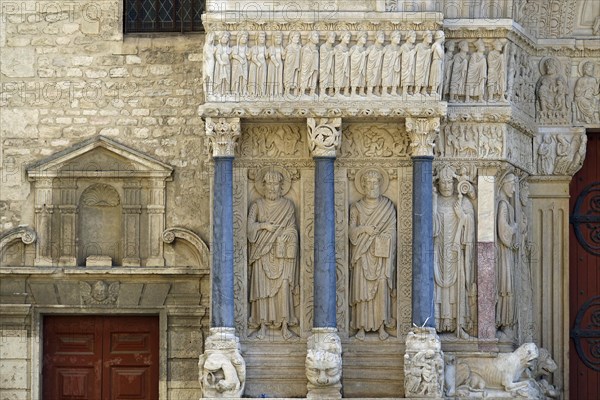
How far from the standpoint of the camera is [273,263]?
19.0m

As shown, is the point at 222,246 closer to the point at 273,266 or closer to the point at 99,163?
the point at 273,266

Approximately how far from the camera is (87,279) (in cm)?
1994

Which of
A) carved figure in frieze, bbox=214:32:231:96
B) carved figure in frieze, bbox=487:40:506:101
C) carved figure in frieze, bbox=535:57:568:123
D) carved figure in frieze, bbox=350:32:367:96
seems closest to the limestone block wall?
carved figure in frieze, bbox=214:32:231:96

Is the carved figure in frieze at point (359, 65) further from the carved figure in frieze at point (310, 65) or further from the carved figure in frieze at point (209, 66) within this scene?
the carved figure in frieze at point (209, 66)

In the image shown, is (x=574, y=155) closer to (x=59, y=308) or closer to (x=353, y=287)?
(x=353, y=287)

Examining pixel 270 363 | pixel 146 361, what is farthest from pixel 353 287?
pixel 146 361

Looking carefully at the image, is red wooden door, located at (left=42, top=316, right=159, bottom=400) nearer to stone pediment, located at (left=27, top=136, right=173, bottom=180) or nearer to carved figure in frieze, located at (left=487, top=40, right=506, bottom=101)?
stone pediment, located at (left=27, top=136, right=173, bottom=180)

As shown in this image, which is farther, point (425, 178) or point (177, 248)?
point (177, 248)

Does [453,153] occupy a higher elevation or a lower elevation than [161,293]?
higher

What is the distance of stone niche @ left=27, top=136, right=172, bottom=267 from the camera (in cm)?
1994

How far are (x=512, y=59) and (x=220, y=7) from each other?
9.47ft

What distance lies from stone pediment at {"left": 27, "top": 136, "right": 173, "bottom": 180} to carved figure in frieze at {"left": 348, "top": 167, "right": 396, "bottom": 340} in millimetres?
2175

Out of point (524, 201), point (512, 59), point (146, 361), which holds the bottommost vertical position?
point (146, 361)

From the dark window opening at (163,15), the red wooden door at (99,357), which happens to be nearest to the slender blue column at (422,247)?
the red wooden door at (99,357)
